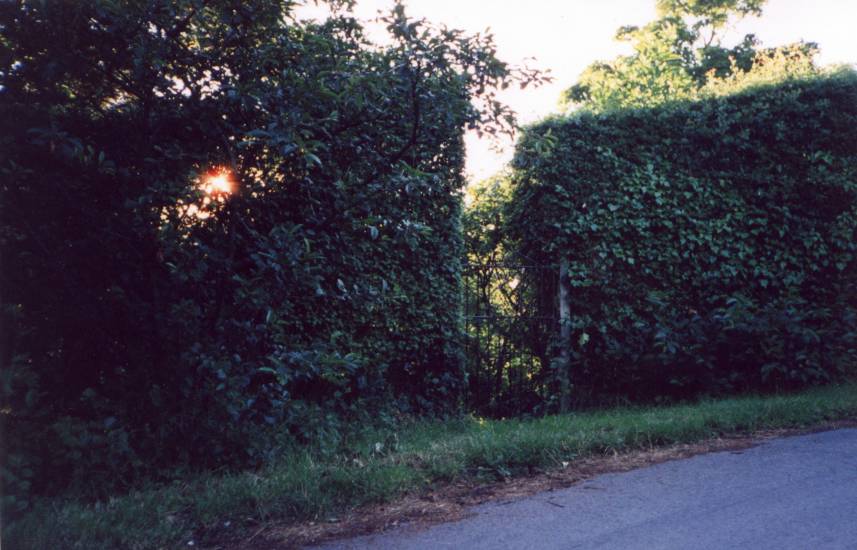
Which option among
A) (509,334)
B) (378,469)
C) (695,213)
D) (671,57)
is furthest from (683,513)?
(671,57)

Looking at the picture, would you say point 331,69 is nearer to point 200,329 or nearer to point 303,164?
point 303,164

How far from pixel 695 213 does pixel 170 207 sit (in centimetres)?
646

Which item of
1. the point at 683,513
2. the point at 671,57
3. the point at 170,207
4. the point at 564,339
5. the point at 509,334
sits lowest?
the point at 683,513

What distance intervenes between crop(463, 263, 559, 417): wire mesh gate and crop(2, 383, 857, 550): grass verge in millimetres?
1182

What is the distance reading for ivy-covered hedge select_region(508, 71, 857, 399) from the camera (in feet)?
27.1

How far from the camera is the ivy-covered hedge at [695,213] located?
8273mm

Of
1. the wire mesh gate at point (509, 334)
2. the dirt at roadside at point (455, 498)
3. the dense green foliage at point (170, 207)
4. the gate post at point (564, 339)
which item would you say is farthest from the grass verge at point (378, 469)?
the wire mesh gate at point (509, 334)

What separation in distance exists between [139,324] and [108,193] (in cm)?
110

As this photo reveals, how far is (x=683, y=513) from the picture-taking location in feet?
13.6

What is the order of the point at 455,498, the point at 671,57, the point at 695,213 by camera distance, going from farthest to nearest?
1. the point at 671,57
2. the point at 695,213
3. the point at 455,498

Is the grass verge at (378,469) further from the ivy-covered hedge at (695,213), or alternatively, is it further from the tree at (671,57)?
the tree at (671,57)

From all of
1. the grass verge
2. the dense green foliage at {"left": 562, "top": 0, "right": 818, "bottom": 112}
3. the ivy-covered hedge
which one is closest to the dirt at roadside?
the grass verge

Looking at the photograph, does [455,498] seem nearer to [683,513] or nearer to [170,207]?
[683,513]

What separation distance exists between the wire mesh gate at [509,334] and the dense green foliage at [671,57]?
10865 millimetres
